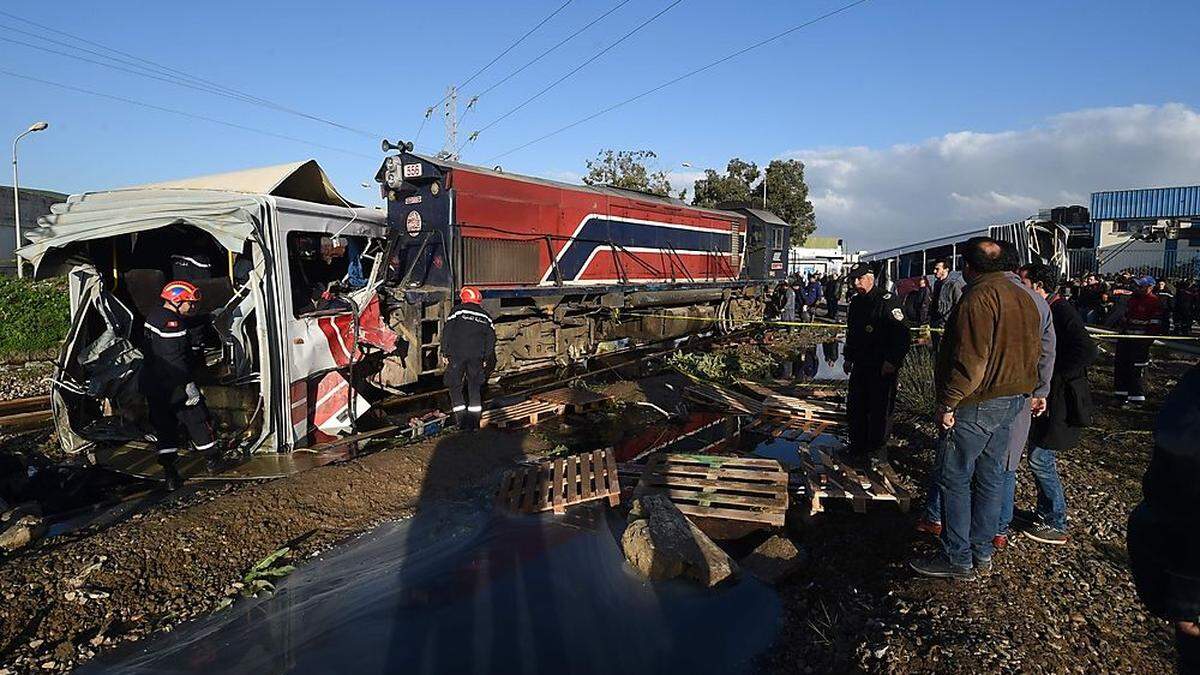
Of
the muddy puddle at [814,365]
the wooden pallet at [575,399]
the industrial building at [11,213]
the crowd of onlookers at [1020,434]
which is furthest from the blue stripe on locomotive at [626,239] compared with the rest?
the industrial building at [11,213]

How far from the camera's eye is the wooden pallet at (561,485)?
17.7 ft

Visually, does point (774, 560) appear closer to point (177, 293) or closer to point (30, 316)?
point (177, 293)

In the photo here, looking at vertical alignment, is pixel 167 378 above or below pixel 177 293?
below

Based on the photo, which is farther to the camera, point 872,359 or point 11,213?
point 11,213

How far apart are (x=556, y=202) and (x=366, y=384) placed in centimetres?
500

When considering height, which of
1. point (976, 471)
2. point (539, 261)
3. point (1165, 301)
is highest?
point (539, 261)

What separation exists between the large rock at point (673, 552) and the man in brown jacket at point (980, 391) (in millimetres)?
1179

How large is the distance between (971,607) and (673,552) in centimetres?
162

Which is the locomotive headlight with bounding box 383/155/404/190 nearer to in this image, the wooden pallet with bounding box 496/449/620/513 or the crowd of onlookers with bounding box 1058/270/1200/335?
the wooden pallet with bounding box 496/449/620/513

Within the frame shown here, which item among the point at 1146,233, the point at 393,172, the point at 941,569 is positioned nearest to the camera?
the point at 941,569

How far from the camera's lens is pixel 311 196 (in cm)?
833

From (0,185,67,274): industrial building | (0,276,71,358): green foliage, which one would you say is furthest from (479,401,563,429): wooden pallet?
(0,185,67,274): industrial building

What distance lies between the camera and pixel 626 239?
1430 centimetres

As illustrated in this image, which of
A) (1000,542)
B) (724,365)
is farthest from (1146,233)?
(1000,542)
